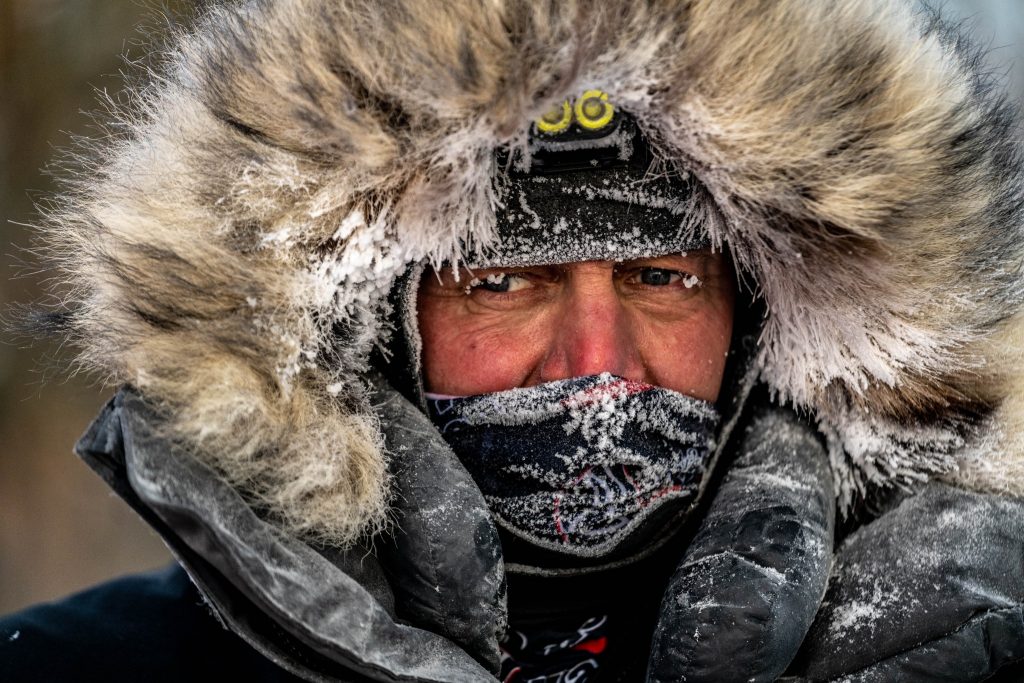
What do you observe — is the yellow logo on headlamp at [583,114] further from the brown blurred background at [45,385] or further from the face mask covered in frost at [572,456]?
the brown blurred background at [45,385]

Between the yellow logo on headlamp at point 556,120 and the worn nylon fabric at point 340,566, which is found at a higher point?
the yellow logo on headlamp at point 556,120

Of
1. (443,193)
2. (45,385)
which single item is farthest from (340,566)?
(45,385)

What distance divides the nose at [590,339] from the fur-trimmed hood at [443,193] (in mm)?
232

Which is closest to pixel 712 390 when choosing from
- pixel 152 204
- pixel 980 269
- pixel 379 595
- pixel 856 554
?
pixel 856 554

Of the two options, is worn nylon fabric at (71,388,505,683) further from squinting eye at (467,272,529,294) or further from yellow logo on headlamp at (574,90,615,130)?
yellow logo on headlamp at (574,90,615,130)

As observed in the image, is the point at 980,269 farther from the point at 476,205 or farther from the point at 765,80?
the point at 476,205

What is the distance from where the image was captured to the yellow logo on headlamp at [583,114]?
1.44 meters

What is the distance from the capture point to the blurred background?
473 centimetres

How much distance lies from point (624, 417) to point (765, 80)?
1.97ft

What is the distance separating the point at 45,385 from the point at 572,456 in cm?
429

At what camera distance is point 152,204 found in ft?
4.64

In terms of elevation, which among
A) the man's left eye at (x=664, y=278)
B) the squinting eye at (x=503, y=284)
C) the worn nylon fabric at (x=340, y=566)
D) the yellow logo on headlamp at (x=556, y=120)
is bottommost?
the worn nylon fabric at (x=340, y=566)

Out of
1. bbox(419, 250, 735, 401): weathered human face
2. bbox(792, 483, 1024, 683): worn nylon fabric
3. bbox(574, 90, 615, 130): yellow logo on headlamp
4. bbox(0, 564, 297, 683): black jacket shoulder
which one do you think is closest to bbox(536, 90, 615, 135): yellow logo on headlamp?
bbox(574, 90, 615, 130): yellow logo on headlamp

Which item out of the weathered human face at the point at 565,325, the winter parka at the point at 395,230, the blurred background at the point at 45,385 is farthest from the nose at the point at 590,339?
the blurred background at the point at 45,385
